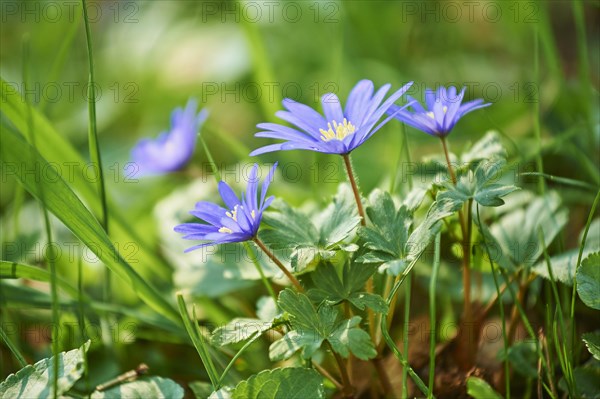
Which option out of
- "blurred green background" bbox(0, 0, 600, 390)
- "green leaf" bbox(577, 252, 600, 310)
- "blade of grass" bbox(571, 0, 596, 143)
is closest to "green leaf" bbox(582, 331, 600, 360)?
"green leaf" bbox(577, 252, 600, 310)

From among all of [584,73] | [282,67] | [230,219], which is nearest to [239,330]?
[230,219]

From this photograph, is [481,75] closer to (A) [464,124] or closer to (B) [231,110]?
(A) [464,124]

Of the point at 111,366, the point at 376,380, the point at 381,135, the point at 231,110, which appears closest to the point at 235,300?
the point at 111,366

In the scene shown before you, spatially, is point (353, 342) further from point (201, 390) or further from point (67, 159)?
point (67, 159)

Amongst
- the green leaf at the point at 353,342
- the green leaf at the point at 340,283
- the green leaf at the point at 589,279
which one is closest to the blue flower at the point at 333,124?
the green leaf at the point at 340,283

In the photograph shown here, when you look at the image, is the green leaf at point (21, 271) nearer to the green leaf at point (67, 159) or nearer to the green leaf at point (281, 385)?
the green leaf at point (67, 159)

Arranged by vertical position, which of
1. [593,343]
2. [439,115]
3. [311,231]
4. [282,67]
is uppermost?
[282,67]
